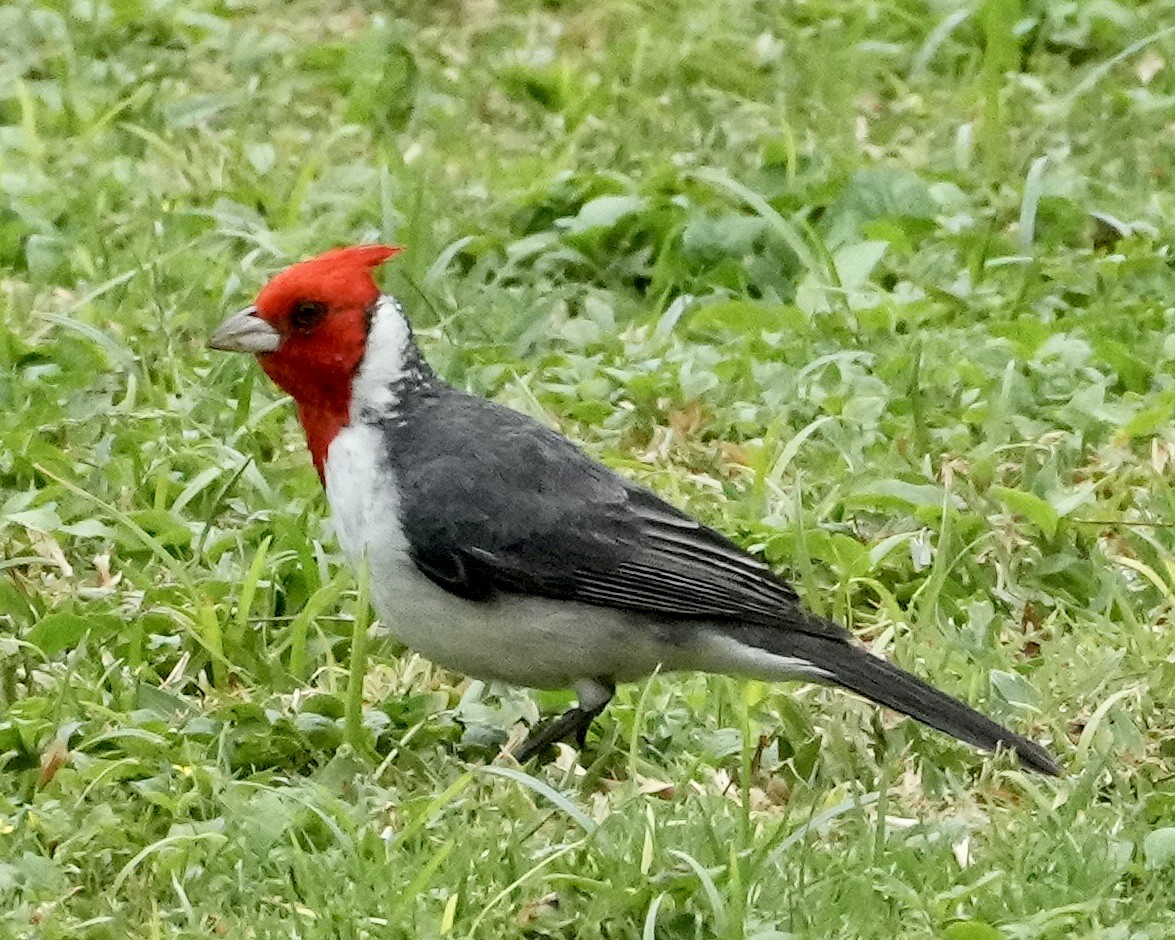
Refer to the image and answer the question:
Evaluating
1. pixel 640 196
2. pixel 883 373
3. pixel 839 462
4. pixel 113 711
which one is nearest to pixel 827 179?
pixel 640 196

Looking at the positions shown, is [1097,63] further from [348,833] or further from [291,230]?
[348,833]

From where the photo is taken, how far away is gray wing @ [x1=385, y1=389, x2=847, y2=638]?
5125 mm

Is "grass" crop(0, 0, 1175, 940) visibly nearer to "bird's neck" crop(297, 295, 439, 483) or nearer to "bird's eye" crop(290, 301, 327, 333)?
A: "bird's neck" crop(297, 295, 439, 483)

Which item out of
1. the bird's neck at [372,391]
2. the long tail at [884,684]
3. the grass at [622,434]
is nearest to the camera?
the grass at [622,434]

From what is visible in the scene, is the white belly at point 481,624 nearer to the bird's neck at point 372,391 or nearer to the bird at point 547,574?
the bird at point 547,574

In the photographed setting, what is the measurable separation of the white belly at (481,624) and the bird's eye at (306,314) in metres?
0.39

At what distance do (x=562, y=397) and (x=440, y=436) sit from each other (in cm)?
147

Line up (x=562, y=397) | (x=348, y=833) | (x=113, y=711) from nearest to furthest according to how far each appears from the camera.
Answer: (x=348, y=833) → (x=113, y=711) → (x=562, y=397)

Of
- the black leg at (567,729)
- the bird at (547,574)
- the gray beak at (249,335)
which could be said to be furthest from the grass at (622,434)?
the gray beak at (249,335)

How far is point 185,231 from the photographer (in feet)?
25.3

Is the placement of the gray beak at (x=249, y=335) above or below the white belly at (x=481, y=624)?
above

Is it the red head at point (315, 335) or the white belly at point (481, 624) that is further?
the red head at point (315, 335)

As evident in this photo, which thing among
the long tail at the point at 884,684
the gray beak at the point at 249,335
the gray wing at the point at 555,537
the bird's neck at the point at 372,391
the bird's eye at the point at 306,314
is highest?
the bird's eye at the point at 306,314

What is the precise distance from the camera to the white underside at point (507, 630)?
5113mm
